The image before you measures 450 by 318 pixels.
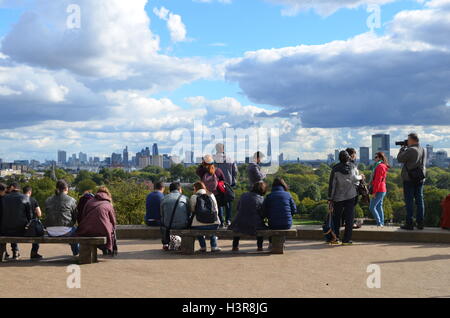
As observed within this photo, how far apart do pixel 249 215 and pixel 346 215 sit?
2298 mm

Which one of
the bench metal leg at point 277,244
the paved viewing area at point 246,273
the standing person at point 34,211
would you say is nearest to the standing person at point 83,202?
the standing person at point 34,211

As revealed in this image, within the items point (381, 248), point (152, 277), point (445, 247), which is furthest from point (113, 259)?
point (445, 247)

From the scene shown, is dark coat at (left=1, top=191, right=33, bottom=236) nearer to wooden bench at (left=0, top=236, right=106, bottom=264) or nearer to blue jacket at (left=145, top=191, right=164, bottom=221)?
wooden bench at (left=0, top=236, right=106, bottom=264)

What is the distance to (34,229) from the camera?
10125 millimetres

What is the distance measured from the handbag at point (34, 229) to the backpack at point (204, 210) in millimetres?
2953

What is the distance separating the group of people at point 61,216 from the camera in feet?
33.1

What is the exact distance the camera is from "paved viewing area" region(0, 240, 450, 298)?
297 inches

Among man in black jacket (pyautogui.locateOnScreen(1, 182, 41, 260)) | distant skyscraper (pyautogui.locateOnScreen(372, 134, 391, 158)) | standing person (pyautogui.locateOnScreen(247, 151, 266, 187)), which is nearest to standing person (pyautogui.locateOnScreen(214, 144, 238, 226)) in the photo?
standing person (pyautogui.locateOnScreen(247, 151, 266, 187))

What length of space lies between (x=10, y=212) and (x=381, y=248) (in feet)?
24.0

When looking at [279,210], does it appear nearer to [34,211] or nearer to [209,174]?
[209,174]

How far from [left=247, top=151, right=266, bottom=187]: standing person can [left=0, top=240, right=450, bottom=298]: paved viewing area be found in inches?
57.2

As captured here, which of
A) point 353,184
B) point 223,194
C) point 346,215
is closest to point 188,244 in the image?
point 223,194

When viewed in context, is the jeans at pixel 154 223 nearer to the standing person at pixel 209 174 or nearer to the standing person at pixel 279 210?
the standing person at pixel 209 174
